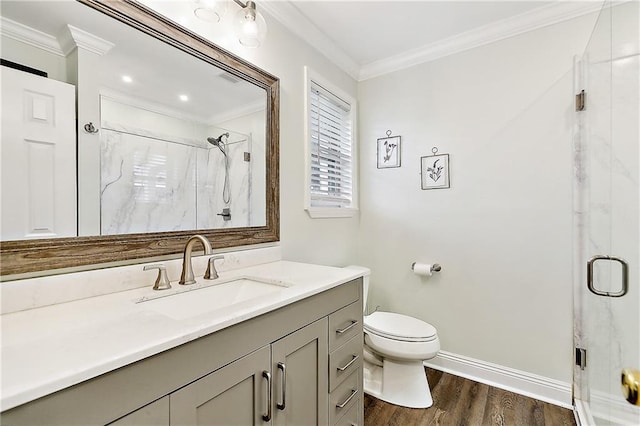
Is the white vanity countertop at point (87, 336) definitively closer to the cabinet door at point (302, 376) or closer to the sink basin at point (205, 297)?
the sink basin at point (205, 297)

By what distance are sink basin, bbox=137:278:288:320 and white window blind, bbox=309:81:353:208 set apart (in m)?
0.92

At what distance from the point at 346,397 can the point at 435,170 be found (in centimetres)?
164

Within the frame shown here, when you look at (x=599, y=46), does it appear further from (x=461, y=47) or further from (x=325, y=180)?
(x=325, y=180)

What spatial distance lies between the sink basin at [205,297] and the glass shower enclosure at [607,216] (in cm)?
122

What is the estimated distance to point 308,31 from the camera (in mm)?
2012

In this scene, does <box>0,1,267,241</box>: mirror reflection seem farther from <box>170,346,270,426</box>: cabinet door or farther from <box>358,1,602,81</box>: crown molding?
<box>358,1,602,81</box>: crown molding

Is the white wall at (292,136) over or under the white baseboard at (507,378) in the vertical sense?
over

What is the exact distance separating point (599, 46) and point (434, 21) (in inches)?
36.5

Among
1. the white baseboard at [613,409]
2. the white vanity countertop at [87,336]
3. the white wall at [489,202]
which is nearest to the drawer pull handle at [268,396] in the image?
the white vanity countertop at [87,336]

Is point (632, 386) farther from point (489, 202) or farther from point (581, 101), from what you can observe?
point (581, 101)

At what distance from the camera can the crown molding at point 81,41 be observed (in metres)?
0.99

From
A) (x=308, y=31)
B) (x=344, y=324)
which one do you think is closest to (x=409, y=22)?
(x=308, y=31)

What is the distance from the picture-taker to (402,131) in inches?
95.0

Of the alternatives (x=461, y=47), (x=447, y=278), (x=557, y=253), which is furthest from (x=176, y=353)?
(x=461, y=47)
